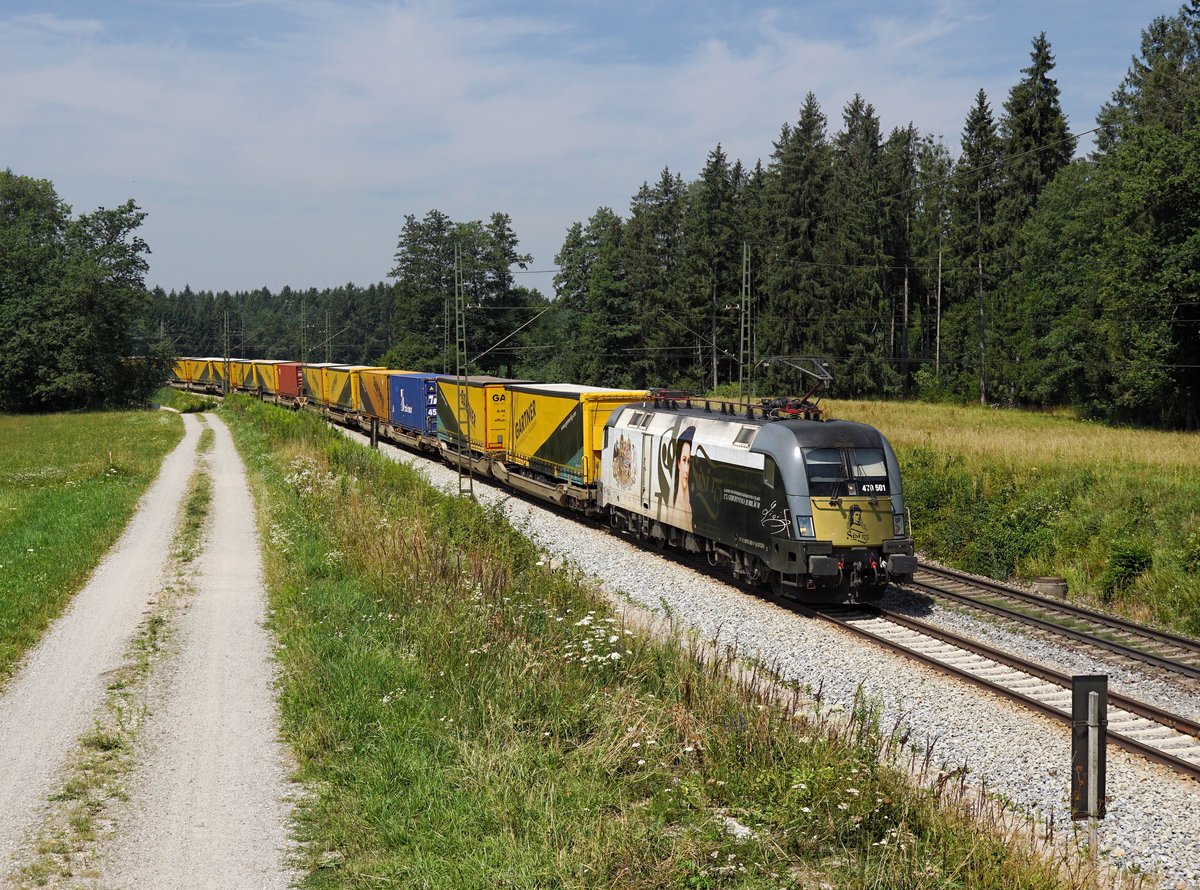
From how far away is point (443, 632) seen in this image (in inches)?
492

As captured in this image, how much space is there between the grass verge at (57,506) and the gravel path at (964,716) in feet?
30.8

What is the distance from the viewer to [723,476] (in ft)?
60.7

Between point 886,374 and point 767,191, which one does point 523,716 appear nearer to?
point 886,374

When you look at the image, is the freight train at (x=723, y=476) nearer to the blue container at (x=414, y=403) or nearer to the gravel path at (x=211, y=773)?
the blue container at (x=414, y=403)

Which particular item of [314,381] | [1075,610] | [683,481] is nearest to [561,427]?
[683,481]

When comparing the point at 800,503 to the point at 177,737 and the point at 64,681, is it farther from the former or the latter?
the point at 64,681

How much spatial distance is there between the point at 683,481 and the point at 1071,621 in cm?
726

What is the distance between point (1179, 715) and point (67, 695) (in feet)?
42.4

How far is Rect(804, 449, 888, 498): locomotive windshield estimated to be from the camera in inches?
649

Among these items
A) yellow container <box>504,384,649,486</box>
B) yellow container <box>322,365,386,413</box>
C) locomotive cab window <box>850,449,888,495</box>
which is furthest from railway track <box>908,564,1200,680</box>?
yellow container <box>322,365,386,413</box>

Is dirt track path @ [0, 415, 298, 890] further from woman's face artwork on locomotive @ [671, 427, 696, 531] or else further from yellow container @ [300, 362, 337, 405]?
yellow container @ [300, 362, 337, 405]

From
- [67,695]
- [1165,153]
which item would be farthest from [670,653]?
[1165,153]

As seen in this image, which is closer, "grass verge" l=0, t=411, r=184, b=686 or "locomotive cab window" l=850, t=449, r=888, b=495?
"grass verge" l=0, t=411, r=184, b=686

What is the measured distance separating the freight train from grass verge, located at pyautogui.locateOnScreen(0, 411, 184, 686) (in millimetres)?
10795
